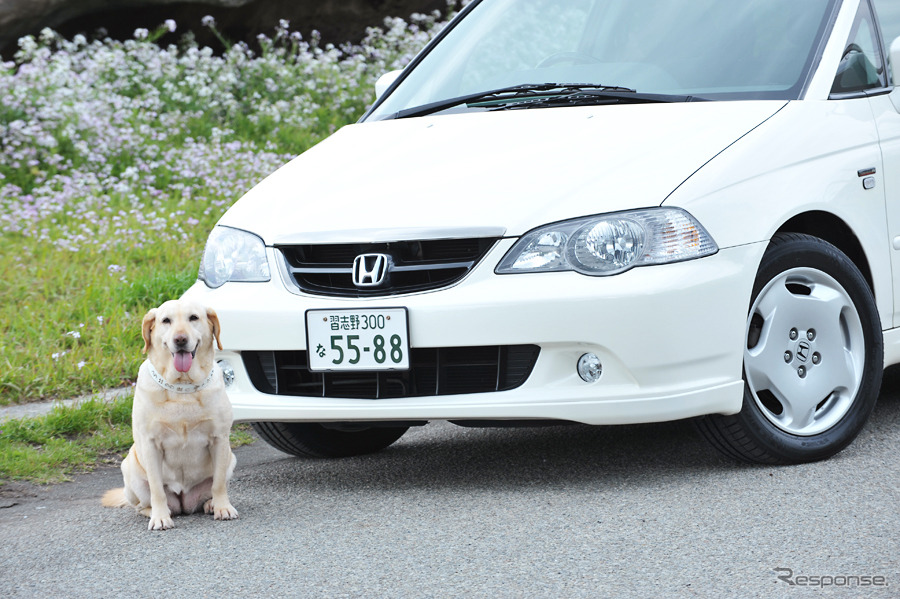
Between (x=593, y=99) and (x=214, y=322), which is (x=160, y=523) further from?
(x=593, y=99)

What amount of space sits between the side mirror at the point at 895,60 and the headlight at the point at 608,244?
4.00ft

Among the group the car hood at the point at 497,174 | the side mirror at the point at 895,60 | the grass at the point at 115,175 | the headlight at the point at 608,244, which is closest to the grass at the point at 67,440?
the grass at the point at 115,175

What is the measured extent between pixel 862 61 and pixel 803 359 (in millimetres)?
1179

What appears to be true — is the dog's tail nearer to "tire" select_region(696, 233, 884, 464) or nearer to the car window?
"tire" select_region(696, 233, 884, 464)

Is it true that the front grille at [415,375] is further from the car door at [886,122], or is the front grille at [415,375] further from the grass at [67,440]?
the car door at [886,122]

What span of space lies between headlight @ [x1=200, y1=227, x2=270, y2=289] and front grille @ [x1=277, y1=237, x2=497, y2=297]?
142 mm

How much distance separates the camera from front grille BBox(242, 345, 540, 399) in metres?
3.75

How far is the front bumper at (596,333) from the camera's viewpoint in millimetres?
3617

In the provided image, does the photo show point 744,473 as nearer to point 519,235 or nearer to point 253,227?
point 519,235

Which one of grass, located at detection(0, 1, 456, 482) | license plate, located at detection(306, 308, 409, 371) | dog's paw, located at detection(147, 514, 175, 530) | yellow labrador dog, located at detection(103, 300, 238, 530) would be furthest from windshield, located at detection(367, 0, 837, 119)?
dog's paw, located at detection(147, 514, 175, 530)

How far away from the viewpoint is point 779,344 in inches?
156

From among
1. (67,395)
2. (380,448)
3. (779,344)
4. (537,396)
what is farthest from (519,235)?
(67,395)

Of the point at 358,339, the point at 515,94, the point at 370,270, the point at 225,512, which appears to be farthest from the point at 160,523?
the point at 515,94

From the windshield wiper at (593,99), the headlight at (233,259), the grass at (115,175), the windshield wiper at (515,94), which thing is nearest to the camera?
the headlight at (233,259)
